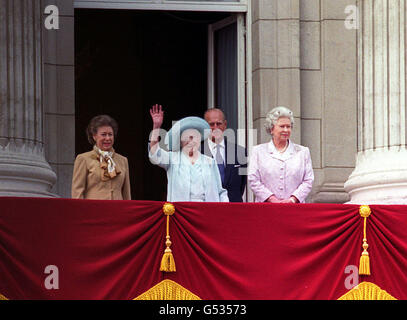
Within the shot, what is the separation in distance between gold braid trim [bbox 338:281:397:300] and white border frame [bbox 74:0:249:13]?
6.41 meters

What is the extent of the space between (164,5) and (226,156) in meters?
3.73

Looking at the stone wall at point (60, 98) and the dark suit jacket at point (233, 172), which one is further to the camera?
the stone wall at point (60, 98)

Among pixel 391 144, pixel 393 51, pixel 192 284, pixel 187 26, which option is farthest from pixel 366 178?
pixel 187 26

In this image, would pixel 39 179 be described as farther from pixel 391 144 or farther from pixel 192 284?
pixel 391 144

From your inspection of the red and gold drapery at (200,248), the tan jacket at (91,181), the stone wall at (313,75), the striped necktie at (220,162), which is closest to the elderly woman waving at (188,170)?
the tan jacket at (91,181)

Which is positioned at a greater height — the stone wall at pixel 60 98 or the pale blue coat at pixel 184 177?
the stone wall at pixel 60 98

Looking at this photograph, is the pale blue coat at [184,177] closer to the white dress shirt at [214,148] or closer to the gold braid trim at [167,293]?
the white dress shirt at [214,148]

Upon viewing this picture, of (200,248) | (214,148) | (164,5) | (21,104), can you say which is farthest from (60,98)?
(200,248)

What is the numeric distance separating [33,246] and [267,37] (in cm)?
664

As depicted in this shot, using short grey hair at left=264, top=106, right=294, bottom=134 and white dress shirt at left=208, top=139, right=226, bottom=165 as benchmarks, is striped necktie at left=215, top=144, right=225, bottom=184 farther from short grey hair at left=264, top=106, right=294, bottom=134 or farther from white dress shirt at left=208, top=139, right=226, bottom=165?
short grey hair at left=264, top=106, right=294, bottom=134

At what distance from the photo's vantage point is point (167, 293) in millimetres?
15945

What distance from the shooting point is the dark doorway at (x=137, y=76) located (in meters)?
27.3

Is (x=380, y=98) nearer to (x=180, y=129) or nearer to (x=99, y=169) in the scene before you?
(x=180, y=129)

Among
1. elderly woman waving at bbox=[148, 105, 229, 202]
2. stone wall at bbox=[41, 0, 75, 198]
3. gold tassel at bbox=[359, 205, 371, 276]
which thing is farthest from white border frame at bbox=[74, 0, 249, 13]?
gold tassel at bbox=[359, 205, 371, 276]
